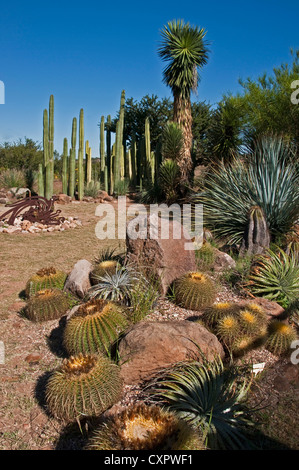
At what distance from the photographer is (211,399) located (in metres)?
3.03

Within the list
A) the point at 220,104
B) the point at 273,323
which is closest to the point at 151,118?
the point at 220,104

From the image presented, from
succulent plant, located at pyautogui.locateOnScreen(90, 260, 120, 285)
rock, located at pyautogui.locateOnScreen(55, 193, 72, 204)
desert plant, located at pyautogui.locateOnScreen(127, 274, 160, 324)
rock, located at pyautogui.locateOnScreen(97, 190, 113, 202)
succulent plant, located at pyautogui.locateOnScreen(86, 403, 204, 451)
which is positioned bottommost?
succulent plant, located at pyautogui.locateOnScreen(86, 403, 204, 451)

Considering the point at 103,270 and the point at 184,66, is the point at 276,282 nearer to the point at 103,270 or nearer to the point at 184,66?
the point at 103,270

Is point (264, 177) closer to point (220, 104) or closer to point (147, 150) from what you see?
point (220, 104)

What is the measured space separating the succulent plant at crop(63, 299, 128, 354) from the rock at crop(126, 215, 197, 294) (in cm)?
121

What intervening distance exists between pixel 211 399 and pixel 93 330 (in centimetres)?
133

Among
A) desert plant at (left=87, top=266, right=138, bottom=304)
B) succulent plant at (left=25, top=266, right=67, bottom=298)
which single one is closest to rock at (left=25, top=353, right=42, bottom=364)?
desert plant at (left=87, top=266, right=138, bottom=304)

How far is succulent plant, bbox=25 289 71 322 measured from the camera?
4879 millimetres

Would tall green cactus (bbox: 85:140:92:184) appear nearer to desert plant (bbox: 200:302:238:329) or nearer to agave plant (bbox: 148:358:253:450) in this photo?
desert plant (bbox: 200:302:238:329)

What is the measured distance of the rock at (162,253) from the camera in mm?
4957

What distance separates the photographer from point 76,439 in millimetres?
2934

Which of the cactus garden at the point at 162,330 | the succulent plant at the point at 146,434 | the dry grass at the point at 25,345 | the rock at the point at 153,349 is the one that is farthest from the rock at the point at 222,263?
the succulent plant at the point at 146,434
